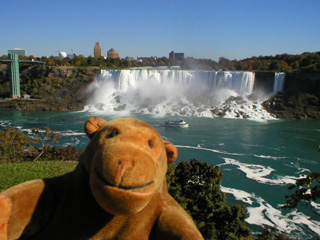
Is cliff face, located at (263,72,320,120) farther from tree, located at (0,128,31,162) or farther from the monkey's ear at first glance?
the monkey's ear

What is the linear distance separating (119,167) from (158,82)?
37.8 metres

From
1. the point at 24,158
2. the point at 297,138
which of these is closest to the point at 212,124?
the point at 297,138

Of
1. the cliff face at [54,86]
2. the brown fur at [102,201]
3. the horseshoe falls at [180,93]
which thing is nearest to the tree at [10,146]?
the brown fur at [102,201]

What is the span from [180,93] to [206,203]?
31.6 meters

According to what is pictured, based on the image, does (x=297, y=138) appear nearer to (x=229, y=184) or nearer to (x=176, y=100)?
(x=229, y=184)

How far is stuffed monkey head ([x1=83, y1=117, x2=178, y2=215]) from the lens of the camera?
5.07ft

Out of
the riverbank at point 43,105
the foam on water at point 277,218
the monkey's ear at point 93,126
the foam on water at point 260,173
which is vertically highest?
the monkey's ear at point 93,126

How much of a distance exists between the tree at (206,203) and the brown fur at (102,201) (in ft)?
13.9

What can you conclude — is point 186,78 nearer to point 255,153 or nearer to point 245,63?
point 245,63

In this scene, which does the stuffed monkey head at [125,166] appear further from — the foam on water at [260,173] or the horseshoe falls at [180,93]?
the horseshoe falls at [180,93]

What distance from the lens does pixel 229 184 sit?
1200 cm

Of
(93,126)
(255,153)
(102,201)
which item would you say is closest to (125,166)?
(102,201)

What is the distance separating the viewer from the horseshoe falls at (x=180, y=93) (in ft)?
108

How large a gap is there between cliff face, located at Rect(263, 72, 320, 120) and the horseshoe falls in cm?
102
